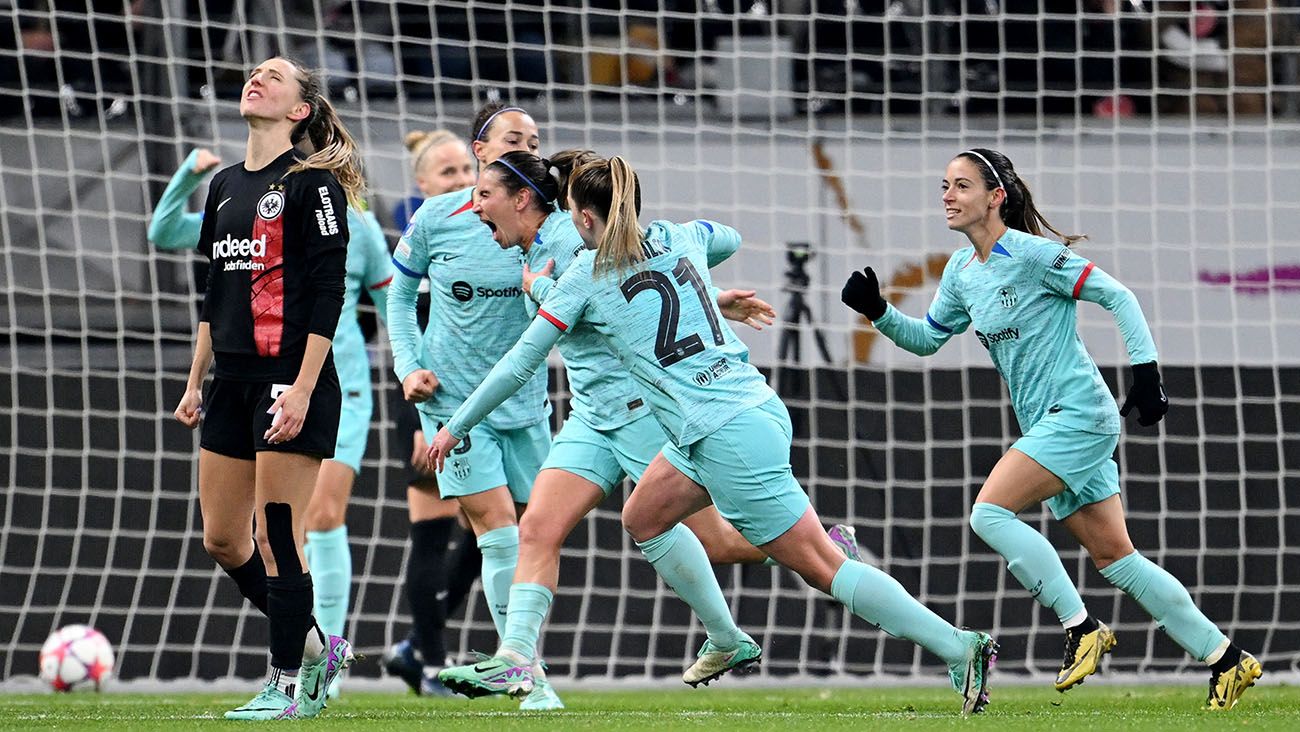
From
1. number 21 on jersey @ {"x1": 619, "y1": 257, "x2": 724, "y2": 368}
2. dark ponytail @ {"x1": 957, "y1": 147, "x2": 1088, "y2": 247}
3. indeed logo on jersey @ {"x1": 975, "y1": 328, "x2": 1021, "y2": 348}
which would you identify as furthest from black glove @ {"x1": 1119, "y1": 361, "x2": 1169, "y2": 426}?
number 21 on jersey @ {"x1": 619, "y1": 257, "x2": 724, "y2": 368}

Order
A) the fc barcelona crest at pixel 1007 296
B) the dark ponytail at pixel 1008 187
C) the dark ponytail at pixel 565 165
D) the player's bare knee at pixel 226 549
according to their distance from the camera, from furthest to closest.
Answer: the dark ponytail at pixel 1008 187, the fc barcelona crest at pixel 1007 296, the dark ponytail at pixel 565 165, the player's bare knee at pixel 226 549

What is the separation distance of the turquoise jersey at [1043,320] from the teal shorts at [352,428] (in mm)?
2356

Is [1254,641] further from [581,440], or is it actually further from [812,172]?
[581,440]

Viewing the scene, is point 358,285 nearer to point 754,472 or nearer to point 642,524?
point 642,524

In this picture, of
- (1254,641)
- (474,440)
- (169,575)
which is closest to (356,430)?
(474,440)

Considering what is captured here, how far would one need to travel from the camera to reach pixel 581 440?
503 cm

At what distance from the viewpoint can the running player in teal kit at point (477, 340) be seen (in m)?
5.43

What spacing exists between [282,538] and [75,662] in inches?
110

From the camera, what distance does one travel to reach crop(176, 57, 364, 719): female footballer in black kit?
4.39 meters

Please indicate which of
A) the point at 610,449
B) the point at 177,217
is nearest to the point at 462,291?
the point at 610,449

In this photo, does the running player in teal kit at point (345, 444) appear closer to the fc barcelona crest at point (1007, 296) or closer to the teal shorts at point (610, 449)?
the teal shorts at point (610, 449)

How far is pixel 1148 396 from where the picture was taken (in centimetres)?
486

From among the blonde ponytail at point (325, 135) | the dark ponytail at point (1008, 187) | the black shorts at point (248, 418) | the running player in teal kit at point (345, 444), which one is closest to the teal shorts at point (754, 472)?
the black shorts at point (248, 418)

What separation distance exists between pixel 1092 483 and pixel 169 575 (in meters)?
4.78
